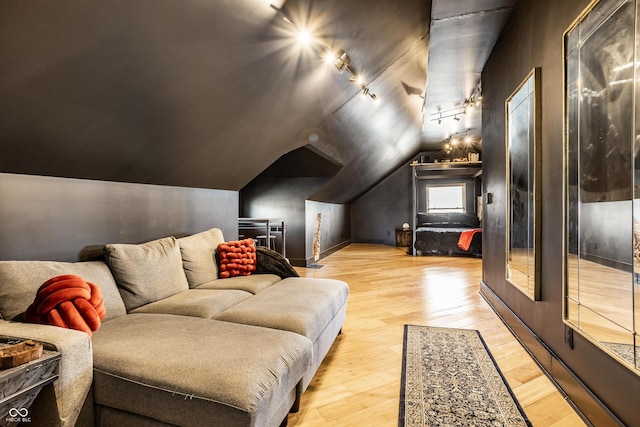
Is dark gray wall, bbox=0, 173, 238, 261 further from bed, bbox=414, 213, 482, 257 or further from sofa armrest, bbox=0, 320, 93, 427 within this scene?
bed, bbox=414, 213, 482, 257

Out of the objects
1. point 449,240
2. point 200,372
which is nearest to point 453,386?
point 200,372

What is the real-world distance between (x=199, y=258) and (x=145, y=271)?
585mm

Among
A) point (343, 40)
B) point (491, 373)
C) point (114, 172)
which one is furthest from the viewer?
point (343, 40)

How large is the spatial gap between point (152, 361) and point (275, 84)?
94.5 inches

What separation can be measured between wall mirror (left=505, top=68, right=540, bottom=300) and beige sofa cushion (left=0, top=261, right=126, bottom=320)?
2.81 metres

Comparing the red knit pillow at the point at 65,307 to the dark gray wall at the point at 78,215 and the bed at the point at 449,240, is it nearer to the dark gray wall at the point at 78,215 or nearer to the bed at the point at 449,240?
the dark gray wall at the point at 78,215

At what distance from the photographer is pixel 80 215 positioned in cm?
230

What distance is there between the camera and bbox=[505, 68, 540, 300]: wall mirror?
7.79ft

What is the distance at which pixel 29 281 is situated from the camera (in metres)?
1.69

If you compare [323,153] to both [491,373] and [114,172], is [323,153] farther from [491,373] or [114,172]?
[491,373]

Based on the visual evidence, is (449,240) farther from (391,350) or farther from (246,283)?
(246,283)

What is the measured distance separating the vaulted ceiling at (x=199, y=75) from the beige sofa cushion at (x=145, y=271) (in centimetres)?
61

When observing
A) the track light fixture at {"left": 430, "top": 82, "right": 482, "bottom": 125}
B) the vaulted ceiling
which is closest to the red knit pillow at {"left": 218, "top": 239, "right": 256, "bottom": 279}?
the vaulted ceiling

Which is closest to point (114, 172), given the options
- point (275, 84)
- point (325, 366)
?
point (275, 84)
